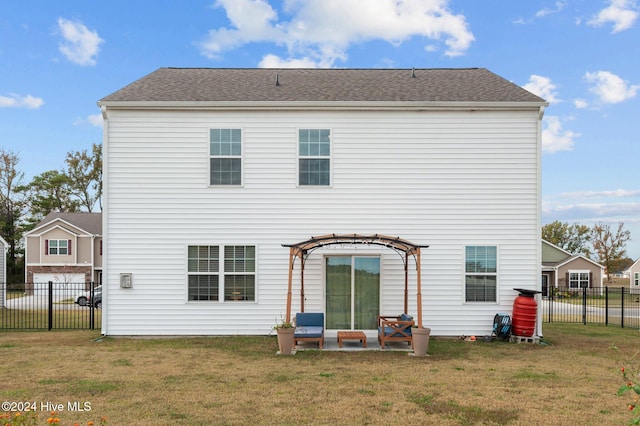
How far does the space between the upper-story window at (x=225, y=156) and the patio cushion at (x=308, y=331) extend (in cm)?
404

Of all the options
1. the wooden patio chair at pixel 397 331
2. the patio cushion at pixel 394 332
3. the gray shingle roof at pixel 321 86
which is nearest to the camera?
the wooden patio chair at pixel 397 331

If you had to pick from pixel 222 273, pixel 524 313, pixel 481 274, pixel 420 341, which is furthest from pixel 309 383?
pixel 524 313

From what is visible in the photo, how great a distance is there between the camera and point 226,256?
13.0 meters

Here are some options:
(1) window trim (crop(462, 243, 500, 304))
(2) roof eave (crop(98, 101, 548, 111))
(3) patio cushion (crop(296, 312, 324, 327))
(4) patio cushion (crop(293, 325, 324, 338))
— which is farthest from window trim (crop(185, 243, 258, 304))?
(1) window trim (crop(462, 243, 500, 304))

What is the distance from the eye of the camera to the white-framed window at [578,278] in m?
38.5

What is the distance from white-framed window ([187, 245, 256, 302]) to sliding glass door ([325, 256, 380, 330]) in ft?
6.57

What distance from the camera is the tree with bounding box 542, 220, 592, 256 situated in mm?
56778

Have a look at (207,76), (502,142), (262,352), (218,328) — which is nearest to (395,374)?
(262,352)

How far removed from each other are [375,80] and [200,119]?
532cm

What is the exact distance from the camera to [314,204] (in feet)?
42.7

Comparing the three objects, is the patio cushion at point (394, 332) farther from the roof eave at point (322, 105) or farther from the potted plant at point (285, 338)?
the roof eave at point (322, 105)

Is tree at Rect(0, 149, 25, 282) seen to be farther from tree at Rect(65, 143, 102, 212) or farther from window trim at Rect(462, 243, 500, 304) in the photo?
window trim at Rect(462, 243, 500, 304)

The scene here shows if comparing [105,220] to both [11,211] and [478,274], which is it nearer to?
[478,274]

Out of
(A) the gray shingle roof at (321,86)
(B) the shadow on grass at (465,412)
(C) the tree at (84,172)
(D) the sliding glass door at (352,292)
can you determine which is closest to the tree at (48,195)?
(C) the tree at (84,172)
